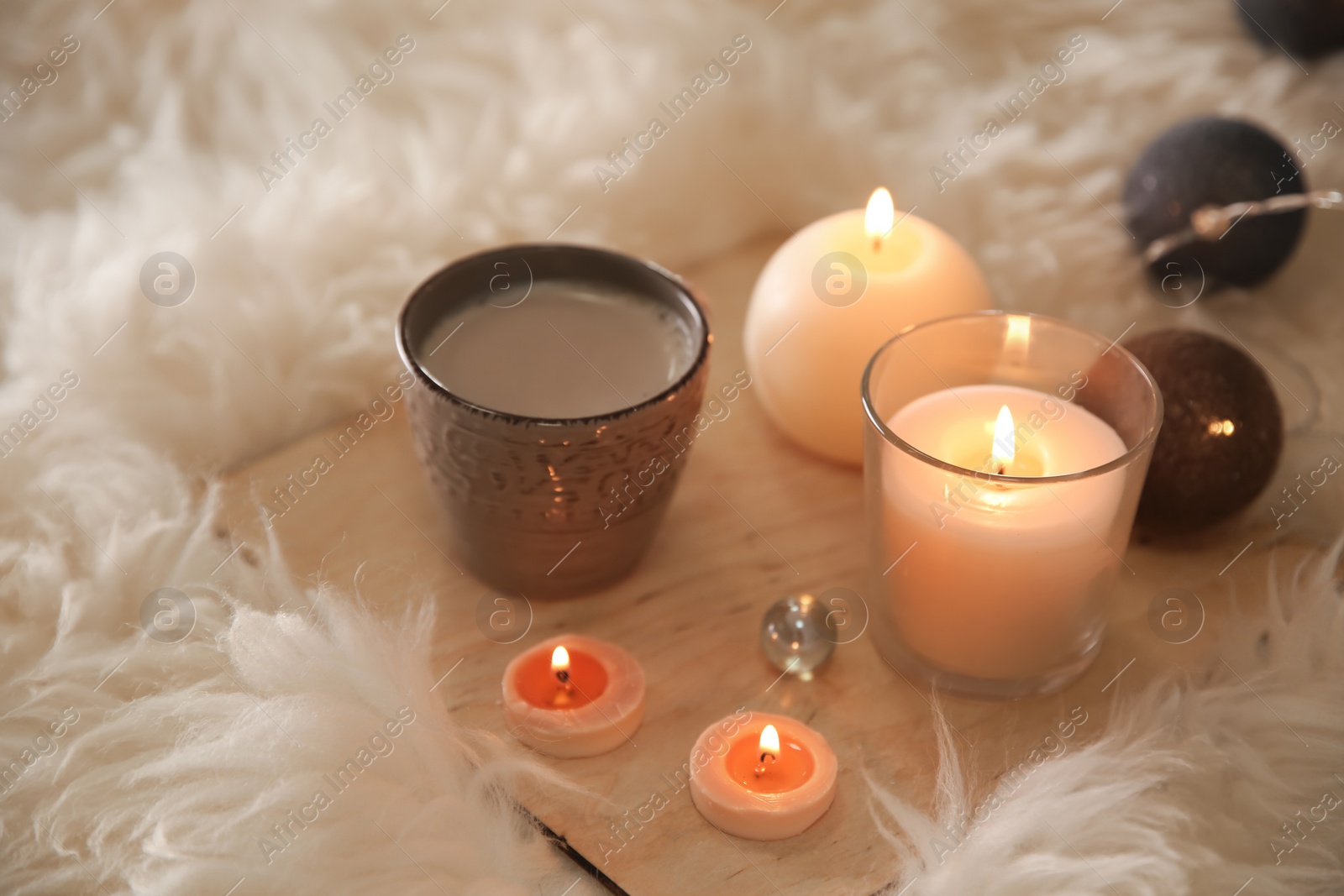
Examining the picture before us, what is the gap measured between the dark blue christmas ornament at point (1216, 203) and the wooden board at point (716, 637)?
0.25 meters

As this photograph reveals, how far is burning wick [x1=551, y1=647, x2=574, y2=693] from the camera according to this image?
23.4 inches

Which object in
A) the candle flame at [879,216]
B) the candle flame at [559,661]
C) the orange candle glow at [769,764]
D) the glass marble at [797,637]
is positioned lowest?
the glass marble at [797,637]

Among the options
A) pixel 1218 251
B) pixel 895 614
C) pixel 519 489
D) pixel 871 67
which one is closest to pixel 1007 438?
pixel 895 614

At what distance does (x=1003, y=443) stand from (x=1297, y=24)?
1.93 feet

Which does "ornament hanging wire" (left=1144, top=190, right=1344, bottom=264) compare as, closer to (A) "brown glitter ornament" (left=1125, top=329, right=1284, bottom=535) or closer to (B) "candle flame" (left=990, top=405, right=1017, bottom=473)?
(A) "brown glitter ornament" (left=1125, top=329, right=1284, bottom=535)

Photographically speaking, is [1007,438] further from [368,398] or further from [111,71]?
[111,71]

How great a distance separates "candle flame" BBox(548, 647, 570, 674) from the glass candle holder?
168 mm

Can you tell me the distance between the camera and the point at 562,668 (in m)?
0.59

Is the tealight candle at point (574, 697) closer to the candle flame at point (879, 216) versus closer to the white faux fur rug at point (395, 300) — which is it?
the white faux fur rug at point (395, 300)

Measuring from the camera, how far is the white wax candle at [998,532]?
22.0 inches

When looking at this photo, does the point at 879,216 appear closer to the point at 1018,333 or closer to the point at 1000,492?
the point at 1018,333

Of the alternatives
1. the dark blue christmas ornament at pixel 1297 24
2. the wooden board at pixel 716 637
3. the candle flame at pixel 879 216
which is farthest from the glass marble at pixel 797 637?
the dark blue christmas ornament at pixel 1297 24

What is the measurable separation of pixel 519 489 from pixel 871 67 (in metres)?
0.55

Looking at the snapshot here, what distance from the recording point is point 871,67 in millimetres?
965
